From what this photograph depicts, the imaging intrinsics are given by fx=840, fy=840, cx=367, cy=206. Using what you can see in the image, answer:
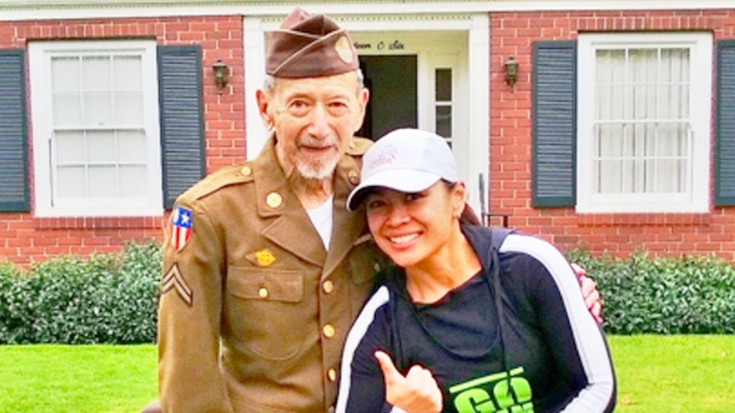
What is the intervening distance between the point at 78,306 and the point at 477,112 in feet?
12.7

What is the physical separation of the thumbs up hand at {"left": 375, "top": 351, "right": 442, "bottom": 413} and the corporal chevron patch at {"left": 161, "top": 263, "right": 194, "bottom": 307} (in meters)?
0.43

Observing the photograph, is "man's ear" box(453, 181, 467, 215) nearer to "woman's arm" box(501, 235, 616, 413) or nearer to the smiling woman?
the smiling woman

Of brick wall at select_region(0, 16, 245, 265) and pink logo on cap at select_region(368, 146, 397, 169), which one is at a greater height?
brick wall at select_region(0, 16, 245, 265)

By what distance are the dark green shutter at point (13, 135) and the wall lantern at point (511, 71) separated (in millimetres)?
4417

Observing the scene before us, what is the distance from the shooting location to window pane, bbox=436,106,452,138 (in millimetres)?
8398

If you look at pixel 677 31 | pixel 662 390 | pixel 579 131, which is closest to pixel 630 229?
pixel 579 131

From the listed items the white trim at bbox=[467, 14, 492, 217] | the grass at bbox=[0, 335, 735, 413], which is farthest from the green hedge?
the white trim at bbox=[467, 14, 492, 217]

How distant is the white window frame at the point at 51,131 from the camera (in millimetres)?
7746

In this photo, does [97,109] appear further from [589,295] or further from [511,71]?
[589,295]

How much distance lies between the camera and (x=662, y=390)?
475cm

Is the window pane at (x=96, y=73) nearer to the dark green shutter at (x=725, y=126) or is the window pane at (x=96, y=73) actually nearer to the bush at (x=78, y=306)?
the bush at (x=78, y=306)

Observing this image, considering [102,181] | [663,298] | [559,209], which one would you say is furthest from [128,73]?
[663,298]

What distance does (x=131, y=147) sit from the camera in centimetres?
790

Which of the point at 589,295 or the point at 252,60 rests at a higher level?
the point at 252,60
